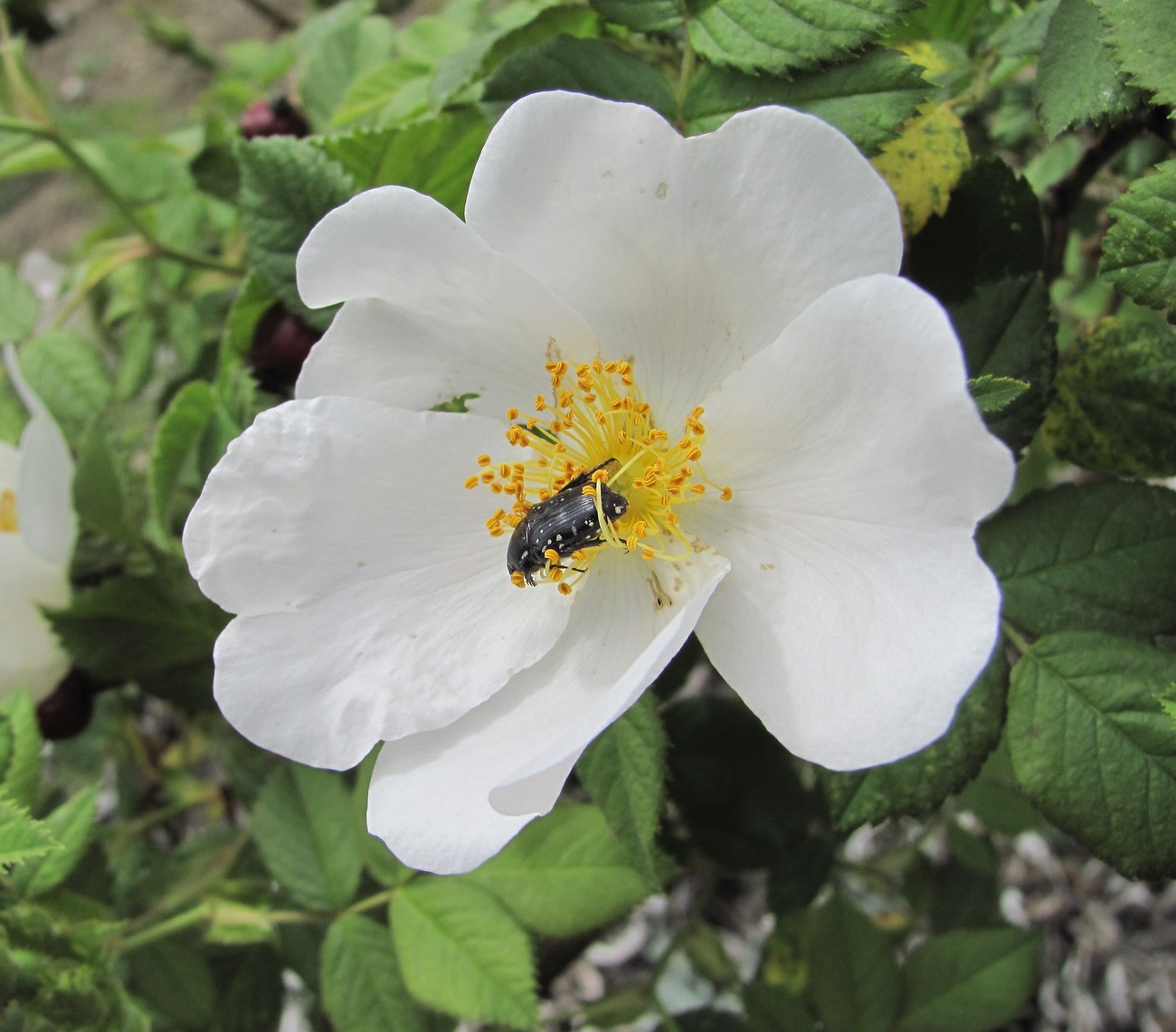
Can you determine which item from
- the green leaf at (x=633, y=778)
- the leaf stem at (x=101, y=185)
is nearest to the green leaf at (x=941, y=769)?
the green leaf at (x=633, y=778)

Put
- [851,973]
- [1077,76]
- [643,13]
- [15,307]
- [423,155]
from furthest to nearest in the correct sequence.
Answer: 1. [15,307]
2. [851,973]
3. [423,155]
4. [643,13]
5. [1077,76]

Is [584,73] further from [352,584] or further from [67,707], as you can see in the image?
[67,707]

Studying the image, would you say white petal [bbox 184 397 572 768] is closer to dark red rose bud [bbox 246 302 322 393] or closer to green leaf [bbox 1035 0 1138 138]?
dark red rose bud [bbox 246 302 322 393]

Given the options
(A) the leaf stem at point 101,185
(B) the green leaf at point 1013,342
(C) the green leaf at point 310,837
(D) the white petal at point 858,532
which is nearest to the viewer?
(D) the white petal at point 858,532

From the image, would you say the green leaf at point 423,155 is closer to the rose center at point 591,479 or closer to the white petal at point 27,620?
the rose center at point 591,479

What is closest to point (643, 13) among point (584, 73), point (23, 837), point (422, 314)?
point (584, 73)

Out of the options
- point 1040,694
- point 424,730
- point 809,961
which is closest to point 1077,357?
point 1040,694
